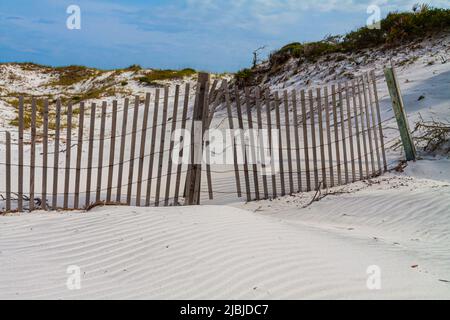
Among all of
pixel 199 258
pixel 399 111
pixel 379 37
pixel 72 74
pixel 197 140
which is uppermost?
pixel 72 74

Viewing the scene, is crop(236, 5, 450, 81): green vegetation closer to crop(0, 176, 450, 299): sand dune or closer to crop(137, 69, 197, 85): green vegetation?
crop(137, 69, 197, 85): green vegetation

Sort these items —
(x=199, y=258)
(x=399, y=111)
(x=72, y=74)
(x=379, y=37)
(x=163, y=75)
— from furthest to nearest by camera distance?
1. (x=72, y=74)
2. (x=163, y=75)
3. (x=379, y=37)
4. (x=399, y=111)
5. (x=199, y=258)

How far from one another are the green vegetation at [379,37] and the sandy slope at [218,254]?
1316cm

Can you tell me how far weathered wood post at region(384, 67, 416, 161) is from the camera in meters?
9.16

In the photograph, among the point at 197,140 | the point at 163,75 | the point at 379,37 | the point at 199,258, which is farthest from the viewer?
the point at 163,75

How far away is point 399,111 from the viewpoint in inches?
365

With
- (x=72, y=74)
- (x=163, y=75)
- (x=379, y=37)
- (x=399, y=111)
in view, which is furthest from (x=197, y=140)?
(x=72, y=74)

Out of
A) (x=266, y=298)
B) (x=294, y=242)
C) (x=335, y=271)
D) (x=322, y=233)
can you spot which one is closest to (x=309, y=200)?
(x=322, y=233)

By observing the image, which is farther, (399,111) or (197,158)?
(399,111)

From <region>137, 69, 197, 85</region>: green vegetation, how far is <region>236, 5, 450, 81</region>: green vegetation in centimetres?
854

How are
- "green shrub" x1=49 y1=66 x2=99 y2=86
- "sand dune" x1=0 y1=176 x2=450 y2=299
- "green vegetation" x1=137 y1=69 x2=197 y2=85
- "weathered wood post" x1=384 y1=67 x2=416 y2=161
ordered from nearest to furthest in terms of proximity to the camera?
"sand dune" x1=0 y1=176 x2=450 y2=299
"weathered wood post" x1=384 y1=67 x2=416 y2=161
"green vegetation" x1=137 y1=69 x2=197 y2=85
"green shrub" x1=49 y1=66 x2=99 y2=86

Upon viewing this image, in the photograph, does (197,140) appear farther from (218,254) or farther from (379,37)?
(379,37)

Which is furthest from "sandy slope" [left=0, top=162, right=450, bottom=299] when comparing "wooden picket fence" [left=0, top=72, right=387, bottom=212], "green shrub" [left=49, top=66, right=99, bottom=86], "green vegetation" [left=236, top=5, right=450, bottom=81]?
"green shrub" [left=49, top=66, right=99, bottom=86]

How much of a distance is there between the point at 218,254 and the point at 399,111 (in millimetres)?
6499
